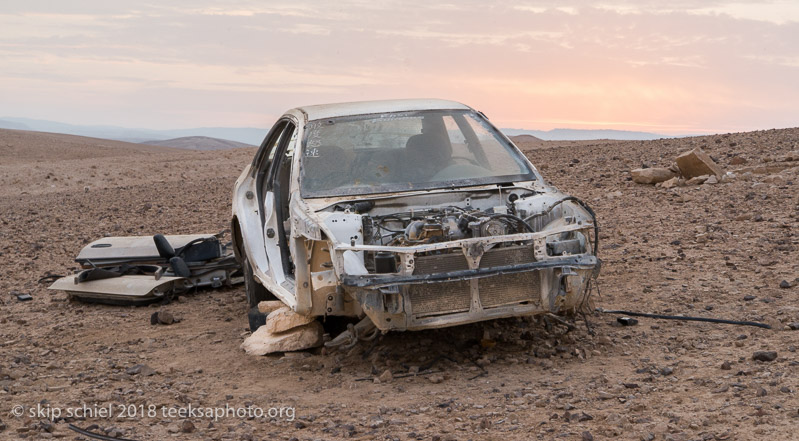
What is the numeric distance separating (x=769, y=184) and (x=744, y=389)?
24.2ft

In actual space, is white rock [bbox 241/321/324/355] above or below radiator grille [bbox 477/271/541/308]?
below

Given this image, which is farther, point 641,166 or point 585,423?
point 641,166

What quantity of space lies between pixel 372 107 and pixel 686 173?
23.2 feet

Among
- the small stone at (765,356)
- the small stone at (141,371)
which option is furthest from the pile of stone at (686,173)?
the small stone at (141,371)

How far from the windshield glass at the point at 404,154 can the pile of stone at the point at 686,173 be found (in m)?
6.15

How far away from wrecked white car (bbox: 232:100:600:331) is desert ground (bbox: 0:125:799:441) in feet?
1.41

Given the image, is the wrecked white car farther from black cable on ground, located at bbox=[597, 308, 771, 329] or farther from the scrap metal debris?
the scrap metal debris

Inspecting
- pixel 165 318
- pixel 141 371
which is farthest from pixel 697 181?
pixel 141 371

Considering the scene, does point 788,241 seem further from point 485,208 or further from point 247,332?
point 247,332

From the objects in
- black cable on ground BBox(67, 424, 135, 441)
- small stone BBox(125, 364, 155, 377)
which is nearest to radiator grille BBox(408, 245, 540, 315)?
black cable on ground BBox(67, 424, 135, 441)

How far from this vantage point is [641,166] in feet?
46.7

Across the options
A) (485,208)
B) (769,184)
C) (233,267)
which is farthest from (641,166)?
(485,208)

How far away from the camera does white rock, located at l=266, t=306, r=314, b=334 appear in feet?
20.6

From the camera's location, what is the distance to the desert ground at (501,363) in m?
4.65
